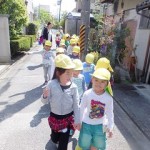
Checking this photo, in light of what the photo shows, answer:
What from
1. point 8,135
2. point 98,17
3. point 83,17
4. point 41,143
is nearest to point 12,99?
point 8,135

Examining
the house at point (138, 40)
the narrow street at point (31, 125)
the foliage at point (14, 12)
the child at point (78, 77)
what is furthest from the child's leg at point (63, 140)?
the foliage at point (14, 12)

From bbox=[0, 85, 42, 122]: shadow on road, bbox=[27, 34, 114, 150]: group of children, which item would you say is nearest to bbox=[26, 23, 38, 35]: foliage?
Answer: bbox=[0, 85, 42, 122]: shadow on road

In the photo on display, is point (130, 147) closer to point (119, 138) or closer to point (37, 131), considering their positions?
point (119, 138)

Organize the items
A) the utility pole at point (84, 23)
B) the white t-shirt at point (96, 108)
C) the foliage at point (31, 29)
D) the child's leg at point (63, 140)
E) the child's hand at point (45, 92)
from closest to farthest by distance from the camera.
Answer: the child's hand at point (45, 92), the white t-shirt at point (96, 108), the child's leg at point (63, 140), the utility pole at point (84, 23), the foliage at point (31, 29)

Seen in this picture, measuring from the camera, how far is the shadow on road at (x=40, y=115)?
489 cm

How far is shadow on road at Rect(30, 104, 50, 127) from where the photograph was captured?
4887 millimetres

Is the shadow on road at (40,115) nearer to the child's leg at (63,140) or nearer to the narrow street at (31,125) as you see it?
the narrow street at (31,125)

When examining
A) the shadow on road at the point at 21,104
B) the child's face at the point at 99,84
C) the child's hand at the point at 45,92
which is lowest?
the shadow on road at the point at 21,104

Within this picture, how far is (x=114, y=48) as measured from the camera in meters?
9.29

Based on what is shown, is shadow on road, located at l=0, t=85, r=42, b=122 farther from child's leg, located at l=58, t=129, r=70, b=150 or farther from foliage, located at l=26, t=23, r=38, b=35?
foliage, located at l=26, t=23, r=38, b=35

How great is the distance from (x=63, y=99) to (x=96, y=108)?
44cm

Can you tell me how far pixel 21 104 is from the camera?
19.6ft

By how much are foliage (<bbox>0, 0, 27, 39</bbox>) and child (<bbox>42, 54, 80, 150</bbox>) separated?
38.6 feet

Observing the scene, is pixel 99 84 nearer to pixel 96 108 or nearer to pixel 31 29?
pixel 96 108
